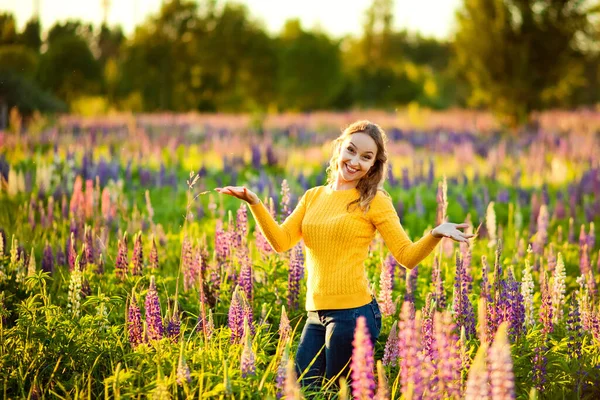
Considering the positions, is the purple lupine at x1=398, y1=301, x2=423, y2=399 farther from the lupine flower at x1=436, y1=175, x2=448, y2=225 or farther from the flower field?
the lupine flower at x1=436, y1=175, x2=448, y2=225

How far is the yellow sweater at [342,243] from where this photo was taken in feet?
10.7

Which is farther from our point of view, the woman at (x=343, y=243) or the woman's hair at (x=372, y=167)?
the woman's hair at (x=372, y=167)

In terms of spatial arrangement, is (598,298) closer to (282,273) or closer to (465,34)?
(282,273)

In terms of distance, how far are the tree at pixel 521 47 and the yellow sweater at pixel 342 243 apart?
14.7m

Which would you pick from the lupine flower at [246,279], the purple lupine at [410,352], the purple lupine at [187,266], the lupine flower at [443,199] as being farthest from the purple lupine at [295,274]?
the purple lupine at [410,352]

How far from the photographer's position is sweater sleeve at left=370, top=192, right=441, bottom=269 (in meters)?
3.28

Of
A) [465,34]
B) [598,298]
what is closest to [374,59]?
[465,34]

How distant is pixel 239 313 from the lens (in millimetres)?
3182

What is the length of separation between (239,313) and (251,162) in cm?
713

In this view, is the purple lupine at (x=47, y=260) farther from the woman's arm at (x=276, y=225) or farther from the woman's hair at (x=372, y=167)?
the woman's hair at (x=372, y=167)

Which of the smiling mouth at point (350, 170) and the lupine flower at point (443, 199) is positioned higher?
the smiling mouth at point (350, 170)

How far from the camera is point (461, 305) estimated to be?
139 inches

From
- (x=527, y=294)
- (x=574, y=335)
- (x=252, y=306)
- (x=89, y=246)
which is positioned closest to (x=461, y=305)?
(x=527, y=294)

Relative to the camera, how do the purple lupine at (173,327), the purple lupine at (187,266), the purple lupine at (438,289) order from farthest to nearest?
the purple lupine at (187,266)
the purple lupine at (438,289)
the purple lupine at (173,327)
